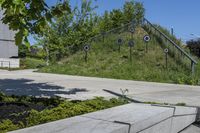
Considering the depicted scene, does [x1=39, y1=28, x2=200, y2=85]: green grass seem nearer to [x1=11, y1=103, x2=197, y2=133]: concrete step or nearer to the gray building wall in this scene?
the gray building wall

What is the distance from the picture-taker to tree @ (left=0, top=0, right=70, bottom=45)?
5.52 m

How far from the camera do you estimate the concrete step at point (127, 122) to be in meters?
4.84

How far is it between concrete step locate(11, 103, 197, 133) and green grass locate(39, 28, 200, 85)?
1498 cm

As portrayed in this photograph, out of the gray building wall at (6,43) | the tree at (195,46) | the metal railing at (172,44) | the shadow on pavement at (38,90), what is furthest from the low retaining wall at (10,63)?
the shadow on pavement at (38,90)

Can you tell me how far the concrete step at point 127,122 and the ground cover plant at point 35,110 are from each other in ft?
1.25

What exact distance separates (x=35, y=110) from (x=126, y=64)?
20.5 meters

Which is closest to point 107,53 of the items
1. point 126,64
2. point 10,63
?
point 126,64

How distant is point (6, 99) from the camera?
26.1 feet

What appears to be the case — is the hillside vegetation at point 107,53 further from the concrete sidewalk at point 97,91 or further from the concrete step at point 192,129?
the concrete step at point 192,129

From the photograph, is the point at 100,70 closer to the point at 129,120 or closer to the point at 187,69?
the point at 187,69

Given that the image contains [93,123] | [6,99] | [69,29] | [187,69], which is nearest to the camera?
[93,123]

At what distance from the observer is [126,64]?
2662cm

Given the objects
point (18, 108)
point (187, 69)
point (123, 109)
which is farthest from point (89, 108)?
point (187, 69)

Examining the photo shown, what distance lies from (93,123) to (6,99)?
10.8ft
